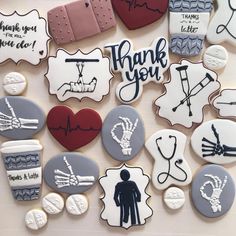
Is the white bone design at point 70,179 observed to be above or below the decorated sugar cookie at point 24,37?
below

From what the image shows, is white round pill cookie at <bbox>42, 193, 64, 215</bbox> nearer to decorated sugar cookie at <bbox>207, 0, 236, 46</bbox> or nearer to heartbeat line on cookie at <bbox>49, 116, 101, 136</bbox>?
heartbeat line on cookie at <bbox>49, 116, 101, 136</bbox>

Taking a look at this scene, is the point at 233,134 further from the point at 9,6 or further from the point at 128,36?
the point at 9,6

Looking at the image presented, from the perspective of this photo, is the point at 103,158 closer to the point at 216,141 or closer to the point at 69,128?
the point at 69,128

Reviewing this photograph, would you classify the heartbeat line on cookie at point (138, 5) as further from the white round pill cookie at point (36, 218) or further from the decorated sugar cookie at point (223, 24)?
the white round pill cookie at point (36, 218)

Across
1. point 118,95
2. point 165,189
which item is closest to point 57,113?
point 118,95

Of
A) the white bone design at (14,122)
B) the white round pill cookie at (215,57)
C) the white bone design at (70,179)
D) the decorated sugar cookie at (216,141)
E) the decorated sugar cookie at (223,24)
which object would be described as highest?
the decorated sugar cookie at (223,24)

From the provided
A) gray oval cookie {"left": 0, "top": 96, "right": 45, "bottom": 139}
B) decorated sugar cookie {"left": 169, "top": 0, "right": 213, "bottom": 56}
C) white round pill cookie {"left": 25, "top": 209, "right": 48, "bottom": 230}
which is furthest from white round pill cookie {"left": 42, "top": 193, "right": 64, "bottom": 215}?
decorated sugar cookie {"left": 169, "top": 0, "right": 213, "bottom": 56}

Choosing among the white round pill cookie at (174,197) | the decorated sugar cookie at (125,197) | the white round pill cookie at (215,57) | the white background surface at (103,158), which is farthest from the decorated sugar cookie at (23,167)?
the white round pill cookie at (215,57)
